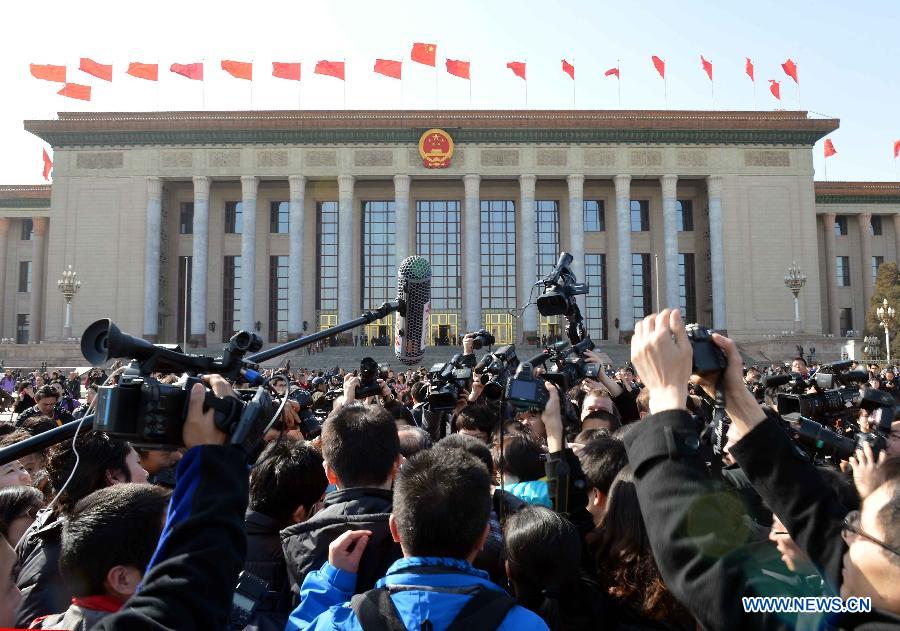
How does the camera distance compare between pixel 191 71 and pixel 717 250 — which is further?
pixel 717 250

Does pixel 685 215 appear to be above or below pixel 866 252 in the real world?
above

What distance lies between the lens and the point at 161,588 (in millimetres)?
1660

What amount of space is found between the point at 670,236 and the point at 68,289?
32.2 m

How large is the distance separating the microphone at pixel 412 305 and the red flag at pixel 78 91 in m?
37.2

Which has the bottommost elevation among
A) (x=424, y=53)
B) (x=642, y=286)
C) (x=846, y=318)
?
(x=846, y=318)

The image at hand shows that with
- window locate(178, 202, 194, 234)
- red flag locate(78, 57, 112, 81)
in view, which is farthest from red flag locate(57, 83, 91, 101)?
window locate(178, 202, 194, 234)

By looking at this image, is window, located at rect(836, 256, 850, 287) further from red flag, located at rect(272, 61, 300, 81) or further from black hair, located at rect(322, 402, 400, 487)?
black hair, located at rect(322, 402, 400, 487)

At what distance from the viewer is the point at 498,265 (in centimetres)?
4097

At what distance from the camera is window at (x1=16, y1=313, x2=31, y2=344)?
1737 inches

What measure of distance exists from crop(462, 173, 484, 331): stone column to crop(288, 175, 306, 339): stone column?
9.20 meters

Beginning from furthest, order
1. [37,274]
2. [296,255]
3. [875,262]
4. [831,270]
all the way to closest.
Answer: [875,262], [831,270], [37,274], [296,255]

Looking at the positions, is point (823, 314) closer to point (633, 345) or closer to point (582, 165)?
point (582, 165)

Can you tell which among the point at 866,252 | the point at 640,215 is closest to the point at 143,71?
the point at 640,215

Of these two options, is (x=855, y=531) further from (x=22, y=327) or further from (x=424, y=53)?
(x=22, y=327)
